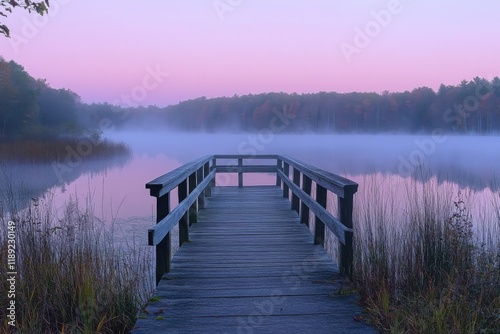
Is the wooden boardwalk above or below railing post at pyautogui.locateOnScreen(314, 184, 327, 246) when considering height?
below

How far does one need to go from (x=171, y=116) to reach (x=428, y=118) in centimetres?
6954

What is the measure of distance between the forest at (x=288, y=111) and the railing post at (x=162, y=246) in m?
33.7

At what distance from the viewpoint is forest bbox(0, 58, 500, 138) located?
137 ft

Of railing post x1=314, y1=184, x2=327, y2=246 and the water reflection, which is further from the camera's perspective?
the water reflection

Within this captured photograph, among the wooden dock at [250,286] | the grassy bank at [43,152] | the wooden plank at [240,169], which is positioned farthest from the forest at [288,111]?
the wooden dock at [250,286]

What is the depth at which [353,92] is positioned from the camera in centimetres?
9300

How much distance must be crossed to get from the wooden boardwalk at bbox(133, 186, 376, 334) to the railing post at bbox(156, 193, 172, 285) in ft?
0.32

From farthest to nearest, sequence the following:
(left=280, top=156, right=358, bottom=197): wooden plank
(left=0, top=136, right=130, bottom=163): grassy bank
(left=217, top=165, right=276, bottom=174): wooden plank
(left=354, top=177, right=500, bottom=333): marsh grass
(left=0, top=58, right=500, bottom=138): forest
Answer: (left=0, top=58, right=500, bottom=138): forest
(left=0, top=136, right=130, bottom=163): grassy bank
(left=217, top=165, right=276, bottom=174): wooden plank
(left=280, top=156, right=358, bottom=197): wooden plank
(left=354, top=177, right=500, bottom=333): marsh grass

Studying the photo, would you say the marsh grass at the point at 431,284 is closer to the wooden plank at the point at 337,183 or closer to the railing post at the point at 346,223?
the railing post at the point at 346,223

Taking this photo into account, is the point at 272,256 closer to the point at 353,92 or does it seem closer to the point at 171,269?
the point at 171,269

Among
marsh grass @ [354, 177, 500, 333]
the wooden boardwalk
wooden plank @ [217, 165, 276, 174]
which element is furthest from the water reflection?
marsh grass @ [354, 177, 500, 333]

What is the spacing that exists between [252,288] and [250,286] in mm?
65

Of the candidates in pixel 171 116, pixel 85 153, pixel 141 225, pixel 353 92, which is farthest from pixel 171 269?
pixel 171 116

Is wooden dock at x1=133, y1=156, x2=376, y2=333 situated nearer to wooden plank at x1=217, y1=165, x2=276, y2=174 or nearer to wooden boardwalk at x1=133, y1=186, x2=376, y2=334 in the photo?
wooden boardwalk at x1=133, y1=186, x2=376, y2=334
